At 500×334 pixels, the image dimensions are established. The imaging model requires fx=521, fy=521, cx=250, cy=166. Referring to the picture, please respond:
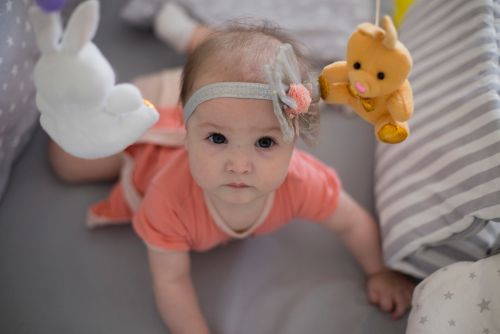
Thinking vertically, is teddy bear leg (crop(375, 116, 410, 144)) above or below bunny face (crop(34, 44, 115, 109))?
below

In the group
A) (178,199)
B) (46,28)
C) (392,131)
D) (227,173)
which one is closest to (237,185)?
(227,173)

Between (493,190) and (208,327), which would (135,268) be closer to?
(208,327)

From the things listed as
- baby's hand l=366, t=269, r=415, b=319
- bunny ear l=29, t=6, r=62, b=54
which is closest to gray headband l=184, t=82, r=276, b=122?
bunny ear l=29, t=6, r=62, b=54

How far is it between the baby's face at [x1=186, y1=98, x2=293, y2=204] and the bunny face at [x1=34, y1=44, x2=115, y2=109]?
0.17 m

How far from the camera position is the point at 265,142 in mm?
763

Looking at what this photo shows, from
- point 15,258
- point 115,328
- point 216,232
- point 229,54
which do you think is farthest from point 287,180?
point 15,258

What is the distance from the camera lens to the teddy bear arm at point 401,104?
2.11 ft

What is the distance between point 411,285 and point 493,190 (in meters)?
0.29

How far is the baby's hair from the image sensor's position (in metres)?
0.72

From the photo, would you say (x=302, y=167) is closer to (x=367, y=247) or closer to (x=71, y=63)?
(x=367, y=247)

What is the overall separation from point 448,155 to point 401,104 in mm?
283

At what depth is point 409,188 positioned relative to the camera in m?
0.95

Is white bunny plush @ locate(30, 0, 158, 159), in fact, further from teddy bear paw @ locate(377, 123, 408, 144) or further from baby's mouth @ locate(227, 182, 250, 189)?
teddy bear paw @ locate(377, 123, 408, 144)

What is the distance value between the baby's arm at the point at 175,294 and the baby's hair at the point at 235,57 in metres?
0.29
